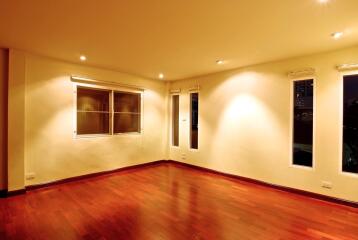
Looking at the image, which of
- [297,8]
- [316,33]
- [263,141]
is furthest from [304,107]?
[297,8]

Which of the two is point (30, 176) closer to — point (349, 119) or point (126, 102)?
point (126, 102)

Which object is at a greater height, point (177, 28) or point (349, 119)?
point (177, 28)

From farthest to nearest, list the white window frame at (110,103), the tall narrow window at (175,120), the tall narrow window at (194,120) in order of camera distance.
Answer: the tall narrow window at (175,120)
the tall narrow window at (194,120)
the white window frame at (110,103)

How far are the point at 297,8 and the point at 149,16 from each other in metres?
1.60

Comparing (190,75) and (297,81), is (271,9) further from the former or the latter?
(190,75)

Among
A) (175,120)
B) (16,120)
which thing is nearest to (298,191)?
(175,120)

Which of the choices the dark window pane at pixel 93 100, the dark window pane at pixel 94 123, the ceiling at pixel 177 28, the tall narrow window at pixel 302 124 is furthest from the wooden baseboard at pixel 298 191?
the dark window pane at pixel 93 100

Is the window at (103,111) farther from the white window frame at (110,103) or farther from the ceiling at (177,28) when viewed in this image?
the ceiling at (177,28)

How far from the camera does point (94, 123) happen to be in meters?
4.95

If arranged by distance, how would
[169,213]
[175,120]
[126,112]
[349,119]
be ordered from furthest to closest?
[175,120]
[126,112]
[349,119]
[169,213]

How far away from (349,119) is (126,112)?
4.71 meters

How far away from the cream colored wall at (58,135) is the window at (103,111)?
298 millimetres

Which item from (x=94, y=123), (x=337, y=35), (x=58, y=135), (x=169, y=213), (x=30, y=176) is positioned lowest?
(x=169, y=213)

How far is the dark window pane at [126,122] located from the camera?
5.12 meters
